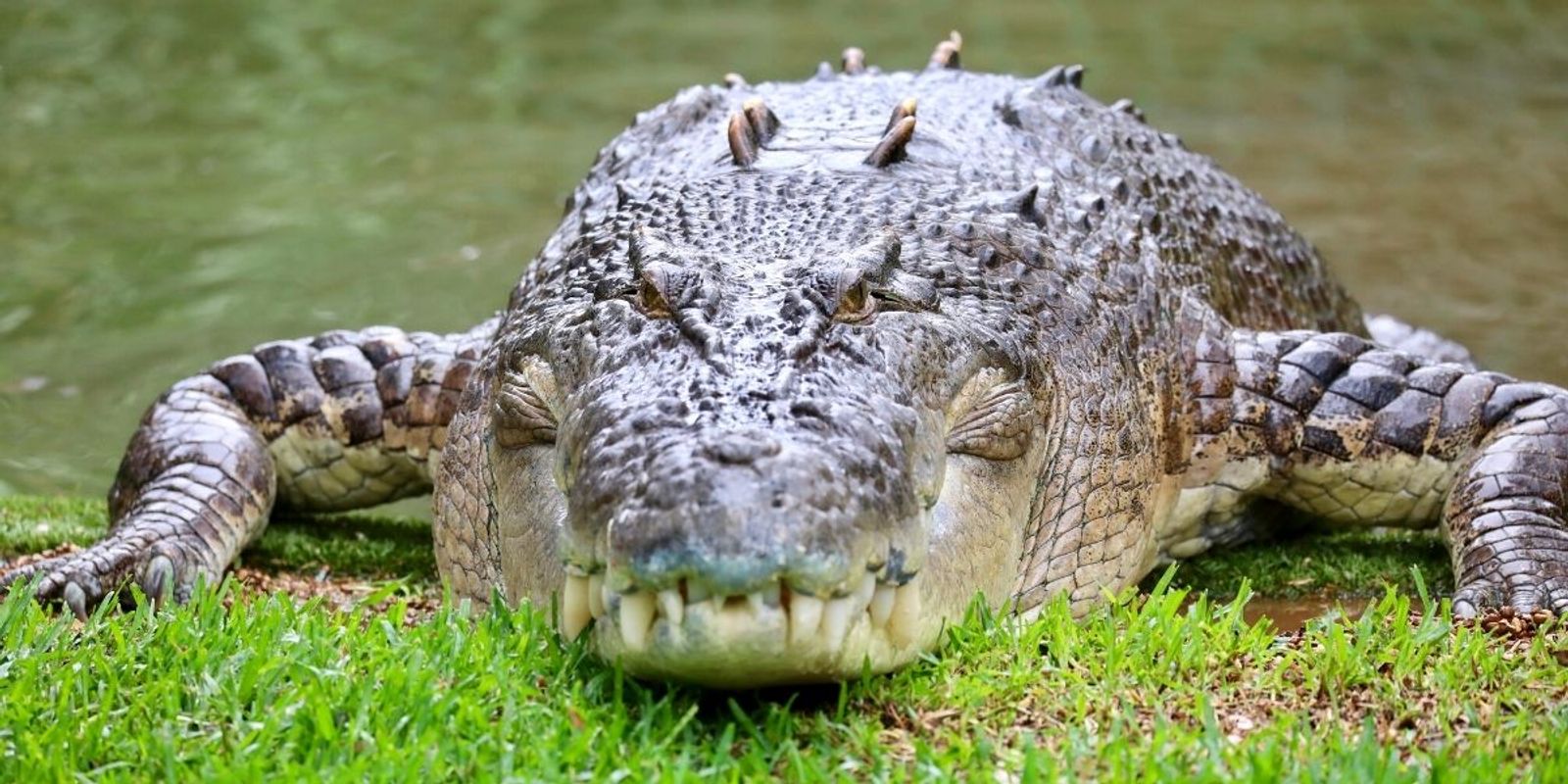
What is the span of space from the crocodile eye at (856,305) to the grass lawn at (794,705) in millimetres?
596

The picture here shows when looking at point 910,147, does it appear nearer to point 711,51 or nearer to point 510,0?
point 711,51

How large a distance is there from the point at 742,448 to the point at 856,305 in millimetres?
680

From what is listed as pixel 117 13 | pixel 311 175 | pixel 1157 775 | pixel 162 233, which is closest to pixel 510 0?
pixel 117 13

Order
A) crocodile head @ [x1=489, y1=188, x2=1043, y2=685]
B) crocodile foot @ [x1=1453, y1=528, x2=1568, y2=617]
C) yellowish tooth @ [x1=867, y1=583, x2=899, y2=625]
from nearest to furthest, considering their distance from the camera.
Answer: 1. crocodile head @ [x1=489, y1=188, x2=1043, y2=685]
2. yellowish tooth @ [x1=867, y1=583, x2=899, y2=625]
3. crocodile foot @ [x1=1453, y1=528, x2=1568, y2=617]

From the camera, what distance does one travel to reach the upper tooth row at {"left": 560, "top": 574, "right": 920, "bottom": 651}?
2865 mm

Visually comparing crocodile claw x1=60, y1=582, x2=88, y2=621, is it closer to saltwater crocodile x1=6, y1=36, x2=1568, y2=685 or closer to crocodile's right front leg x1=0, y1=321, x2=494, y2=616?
saltwater crocodile x1=6, y1=36, x2=1568, y2=685

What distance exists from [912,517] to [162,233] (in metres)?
7.12

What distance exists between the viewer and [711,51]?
13.5 meters

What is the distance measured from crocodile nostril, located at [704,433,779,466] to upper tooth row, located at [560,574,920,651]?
0.20 meters

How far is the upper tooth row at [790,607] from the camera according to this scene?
2865 millimetres

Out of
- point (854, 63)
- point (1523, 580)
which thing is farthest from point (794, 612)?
point (854, 63)

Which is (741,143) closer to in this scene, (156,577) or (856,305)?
(856,305)

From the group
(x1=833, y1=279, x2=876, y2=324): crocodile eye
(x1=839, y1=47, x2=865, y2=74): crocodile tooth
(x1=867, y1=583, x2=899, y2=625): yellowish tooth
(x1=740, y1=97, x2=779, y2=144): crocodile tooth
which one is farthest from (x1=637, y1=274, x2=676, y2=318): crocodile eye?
(x1=839, y1=47, x2=865, y2=74): crocodile tooth

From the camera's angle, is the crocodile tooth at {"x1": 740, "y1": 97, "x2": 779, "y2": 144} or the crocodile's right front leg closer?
the crocodile tooth at {"x1": 740, "y1": 97, "x2": 779, "y2": 144}
